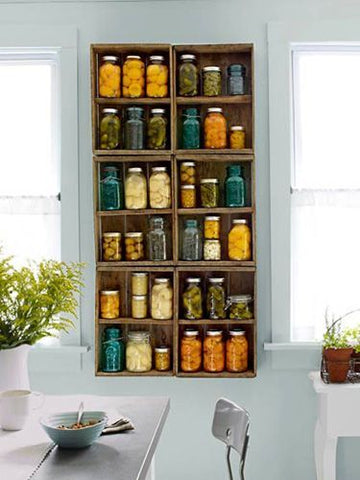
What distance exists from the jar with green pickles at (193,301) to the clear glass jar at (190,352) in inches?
3.2

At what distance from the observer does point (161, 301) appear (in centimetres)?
365

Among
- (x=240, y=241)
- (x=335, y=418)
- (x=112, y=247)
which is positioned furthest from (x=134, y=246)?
(x=335, y=418)

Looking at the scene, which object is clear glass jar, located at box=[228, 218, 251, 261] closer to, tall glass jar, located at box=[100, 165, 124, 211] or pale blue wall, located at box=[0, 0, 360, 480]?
pale blue wall, located at box=[0, 0, 360, 480]

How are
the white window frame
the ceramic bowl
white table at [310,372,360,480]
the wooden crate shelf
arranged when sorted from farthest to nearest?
the white window frame < the wooden crate shelf < white table at [310,372,360,480] < the ceramic bowl

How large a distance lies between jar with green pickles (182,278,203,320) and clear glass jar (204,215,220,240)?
21 cm

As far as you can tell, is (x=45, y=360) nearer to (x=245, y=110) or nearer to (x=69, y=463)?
(x=245, y=110)

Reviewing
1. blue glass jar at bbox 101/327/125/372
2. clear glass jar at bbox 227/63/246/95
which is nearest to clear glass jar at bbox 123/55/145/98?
clear glass jar at bbox 227/63/246/95

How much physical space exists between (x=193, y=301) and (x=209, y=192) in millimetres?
510

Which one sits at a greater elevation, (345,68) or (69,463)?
(345,68)

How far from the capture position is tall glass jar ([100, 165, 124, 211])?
3.65 m

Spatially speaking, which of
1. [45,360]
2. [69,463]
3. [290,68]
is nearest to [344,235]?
[290,68]

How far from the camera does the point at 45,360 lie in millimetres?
3834

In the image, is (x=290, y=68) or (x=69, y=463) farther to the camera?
(x=290, y=68)

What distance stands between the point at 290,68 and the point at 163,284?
3.97ft
